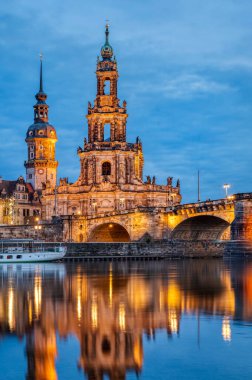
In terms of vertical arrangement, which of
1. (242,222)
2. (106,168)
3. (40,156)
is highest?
(40,156)

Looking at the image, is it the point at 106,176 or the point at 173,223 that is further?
the point at 106,176

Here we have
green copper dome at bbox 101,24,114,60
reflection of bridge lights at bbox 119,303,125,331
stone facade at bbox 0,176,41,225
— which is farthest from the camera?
stone facade at bbox 0,176,41,225

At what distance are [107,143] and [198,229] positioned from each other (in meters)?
35.5

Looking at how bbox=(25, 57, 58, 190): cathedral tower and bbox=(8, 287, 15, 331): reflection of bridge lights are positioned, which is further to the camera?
bbox=(25, 57, 58, 190): cathedral tower

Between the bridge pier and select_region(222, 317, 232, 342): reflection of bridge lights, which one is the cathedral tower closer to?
the bridge pier

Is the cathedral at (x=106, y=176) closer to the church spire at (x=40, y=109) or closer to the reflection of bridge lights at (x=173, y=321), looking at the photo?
the church spire at (x=40, y=109)

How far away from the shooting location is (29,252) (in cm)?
8412

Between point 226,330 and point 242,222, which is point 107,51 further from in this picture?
point 226,330

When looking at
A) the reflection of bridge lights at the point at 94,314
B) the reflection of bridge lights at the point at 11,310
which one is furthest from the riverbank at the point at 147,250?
the reflection of bridge lights at the point at 94,314

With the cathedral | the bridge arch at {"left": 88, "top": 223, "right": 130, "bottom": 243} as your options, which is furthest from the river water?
the cathedral

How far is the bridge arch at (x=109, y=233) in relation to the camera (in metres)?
113

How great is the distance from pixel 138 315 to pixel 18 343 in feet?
23.5

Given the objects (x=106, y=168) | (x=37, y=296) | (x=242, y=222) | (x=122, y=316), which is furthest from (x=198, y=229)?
(x=122, y=316)

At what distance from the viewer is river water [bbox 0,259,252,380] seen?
1709 cm
